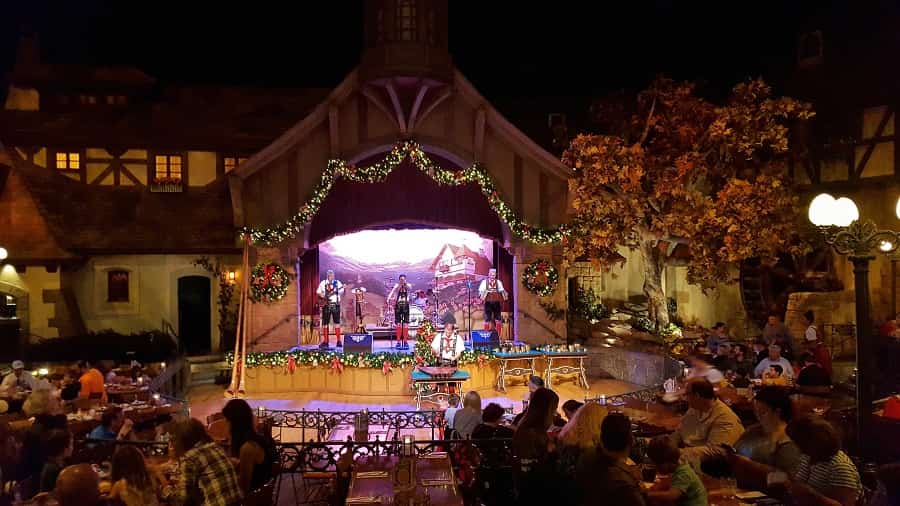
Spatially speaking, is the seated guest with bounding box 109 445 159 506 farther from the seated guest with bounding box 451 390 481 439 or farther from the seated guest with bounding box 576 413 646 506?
the seated guest with bounding box 451 390 481 439

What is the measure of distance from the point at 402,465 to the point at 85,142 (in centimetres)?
2020

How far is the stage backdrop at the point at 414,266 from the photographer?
19859 millimetres

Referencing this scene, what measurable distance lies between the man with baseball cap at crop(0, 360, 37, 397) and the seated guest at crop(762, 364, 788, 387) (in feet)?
38.9

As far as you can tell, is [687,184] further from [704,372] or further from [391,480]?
[391,480]

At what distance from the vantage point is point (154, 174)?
912 inches

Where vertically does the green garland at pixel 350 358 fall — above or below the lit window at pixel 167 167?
below

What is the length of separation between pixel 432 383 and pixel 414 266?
6.77 meters

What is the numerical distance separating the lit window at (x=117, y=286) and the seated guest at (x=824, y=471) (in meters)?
21.2

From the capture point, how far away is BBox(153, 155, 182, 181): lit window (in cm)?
2322

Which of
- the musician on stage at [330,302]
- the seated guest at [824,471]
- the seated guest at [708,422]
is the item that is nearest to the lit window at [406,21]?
the musician on stage at [330,302]

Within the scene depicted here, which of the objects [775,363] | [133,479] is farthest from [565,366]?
[133,479]

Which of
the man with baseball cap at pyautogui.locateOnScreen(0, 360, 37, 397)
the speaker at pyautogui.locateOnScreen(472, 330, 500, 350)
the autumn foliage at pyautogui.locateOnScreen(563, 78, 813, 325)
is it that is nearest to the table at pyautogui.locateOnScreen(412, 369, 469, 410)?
the speaker at pyautogui.locateOnScreen(472, 330, 500, 350)

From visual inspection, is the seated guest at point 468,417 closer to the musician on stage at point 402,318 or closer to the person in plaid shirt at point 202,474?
the person in plaid shirt at point 202,474

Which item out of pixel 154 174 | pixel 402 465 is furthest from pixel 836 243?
pixel 154 174
